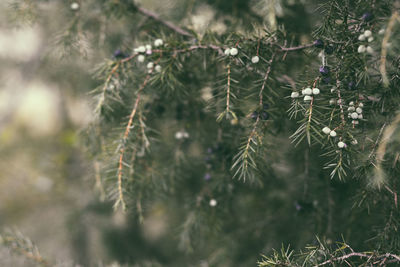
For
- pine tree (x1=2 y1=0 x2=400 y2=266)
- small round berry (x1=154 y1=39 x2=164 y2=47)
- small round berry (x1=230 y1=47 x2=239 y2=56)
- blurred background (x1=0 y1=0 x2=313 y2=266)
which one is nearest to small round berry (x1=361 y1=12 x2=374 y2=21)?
pine tree (x1=2 y1=0 x2=400 y2=266)

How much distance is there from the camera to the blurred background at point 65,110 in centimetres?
122

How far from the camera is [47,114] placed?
4039mm

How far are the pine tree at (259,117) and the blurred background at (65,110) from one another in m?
0.02

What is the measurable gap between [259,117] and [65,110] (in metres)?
2.82

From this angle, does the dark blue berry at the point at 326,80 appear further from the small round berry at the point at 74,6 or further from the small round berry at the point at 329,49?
the small round berry at the point at 74,6

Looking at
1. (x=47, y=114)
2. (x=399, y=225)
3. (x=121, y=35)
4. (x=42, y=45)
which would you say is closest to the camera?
(x=399, y=225)

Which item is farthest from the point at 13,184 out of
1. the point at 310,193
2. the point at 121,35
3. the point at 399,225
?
the point at 399,225

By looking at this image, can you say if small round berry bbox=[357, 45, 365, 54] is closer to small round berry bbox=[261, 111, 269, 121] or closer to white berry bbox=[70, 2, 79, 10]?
→ small round berry bbox=[261, 111, 269, 121]

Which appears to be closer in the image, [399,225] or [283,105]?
[399,225]

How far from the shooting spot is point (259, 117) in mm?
797

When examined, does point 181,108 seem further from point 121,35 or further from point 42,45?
point 42,45

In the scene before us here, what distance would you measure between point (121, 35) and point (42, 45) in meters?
1.28

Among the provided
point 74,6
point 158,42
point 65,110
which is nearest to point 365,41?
point 158,42

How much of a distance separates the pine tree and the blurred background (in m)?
0.02
